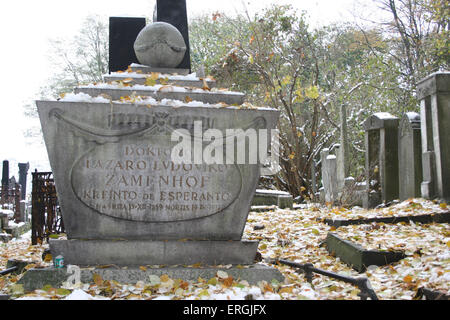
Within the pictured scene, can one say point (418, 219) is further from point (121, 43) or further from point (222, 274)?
point (121, 43)

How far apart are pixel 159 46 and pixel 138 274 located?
2931mm

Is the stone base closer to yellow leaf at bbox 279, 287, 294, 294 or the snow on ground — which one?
the snow on ground

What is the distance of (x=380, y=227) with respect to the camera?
237 inches

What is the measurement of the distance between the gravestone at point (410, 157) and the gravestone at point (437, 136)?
0.90 metres

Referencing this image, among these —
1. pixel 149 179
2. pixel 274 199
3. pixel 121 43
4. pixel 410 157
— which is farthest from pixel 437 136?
pixel 121 43

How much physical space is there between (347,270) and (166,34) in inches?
139

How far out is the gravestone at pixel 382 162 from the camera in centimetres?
922

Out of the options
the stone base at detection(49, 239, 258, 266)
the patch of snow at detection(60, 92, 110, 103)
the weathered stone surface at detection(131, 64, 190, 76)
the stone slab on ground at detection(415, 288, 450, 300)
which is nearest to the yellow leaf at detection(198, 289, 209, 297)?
the stone base at detection(49, 239, 258, 266)

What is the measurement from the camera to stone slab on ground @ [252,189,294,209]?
11.3 m

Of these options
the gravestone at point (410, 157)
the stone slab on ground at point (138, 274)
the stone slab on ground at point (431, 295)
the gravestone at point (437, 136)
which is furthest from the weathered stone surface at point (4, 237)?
the stone slab on ground at point (431, 295)

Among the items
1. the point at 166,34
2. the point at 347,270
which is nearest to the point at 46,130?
the point at 166,34

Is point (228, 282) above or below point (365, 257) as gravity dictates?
below

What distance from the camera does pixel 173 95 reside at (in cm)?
485
